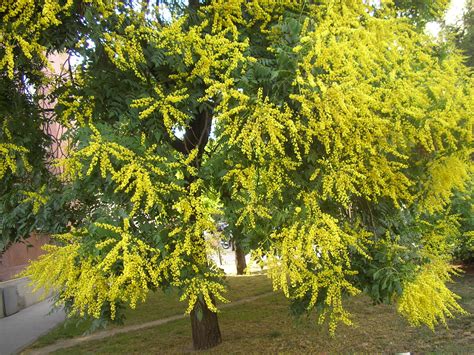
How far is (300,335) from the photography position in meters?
7.22

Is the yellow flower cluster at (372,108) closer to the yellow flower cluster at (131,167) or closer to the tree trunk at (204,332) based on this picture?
the yellow flower cluster at (131,167)

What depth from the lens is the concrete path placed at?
8836 mm

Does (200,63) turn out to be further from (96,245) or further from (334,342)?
(334,342)

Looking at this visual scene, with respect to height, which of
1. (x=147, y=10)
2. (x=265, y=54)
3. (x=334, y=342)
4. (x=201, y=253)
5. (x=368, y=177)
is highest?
(x=147, y=10)

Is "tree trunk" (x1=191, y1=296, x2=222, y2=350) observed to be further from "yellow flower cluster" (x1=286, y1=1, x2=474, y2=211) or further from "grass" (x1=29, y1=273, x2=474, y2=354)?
"yellow flower cluster" (x1=286, y1=1, x2=474, y2=211)

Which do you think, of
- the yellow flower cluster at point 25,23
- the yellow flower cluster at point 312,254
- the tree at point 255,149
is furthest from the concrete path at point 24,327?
the yellow flower cluster at point 312,254

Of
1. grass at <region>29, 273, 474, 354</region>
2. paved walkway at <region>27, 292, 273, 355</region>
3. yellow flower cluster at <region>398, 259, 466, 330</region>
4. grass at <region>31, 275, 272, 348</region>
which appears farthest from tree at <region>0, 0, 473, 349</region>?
paved walkway at <region>27, 292, 273, 355</region>

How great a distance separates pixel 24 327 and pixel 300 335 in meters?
6.80

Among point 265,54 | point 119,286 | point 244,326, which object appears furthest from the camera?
point 244,326

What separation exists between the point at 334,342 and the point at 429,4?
4.84 m

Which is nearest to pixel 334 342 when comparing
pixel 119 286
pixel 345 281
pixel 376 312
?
pixel 376 312

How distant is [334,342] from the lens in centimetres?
675

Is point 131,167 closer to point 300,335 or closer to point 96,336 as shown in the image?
point 300,335

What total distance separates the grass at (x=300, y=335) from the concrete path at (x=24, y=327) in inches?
56.9
